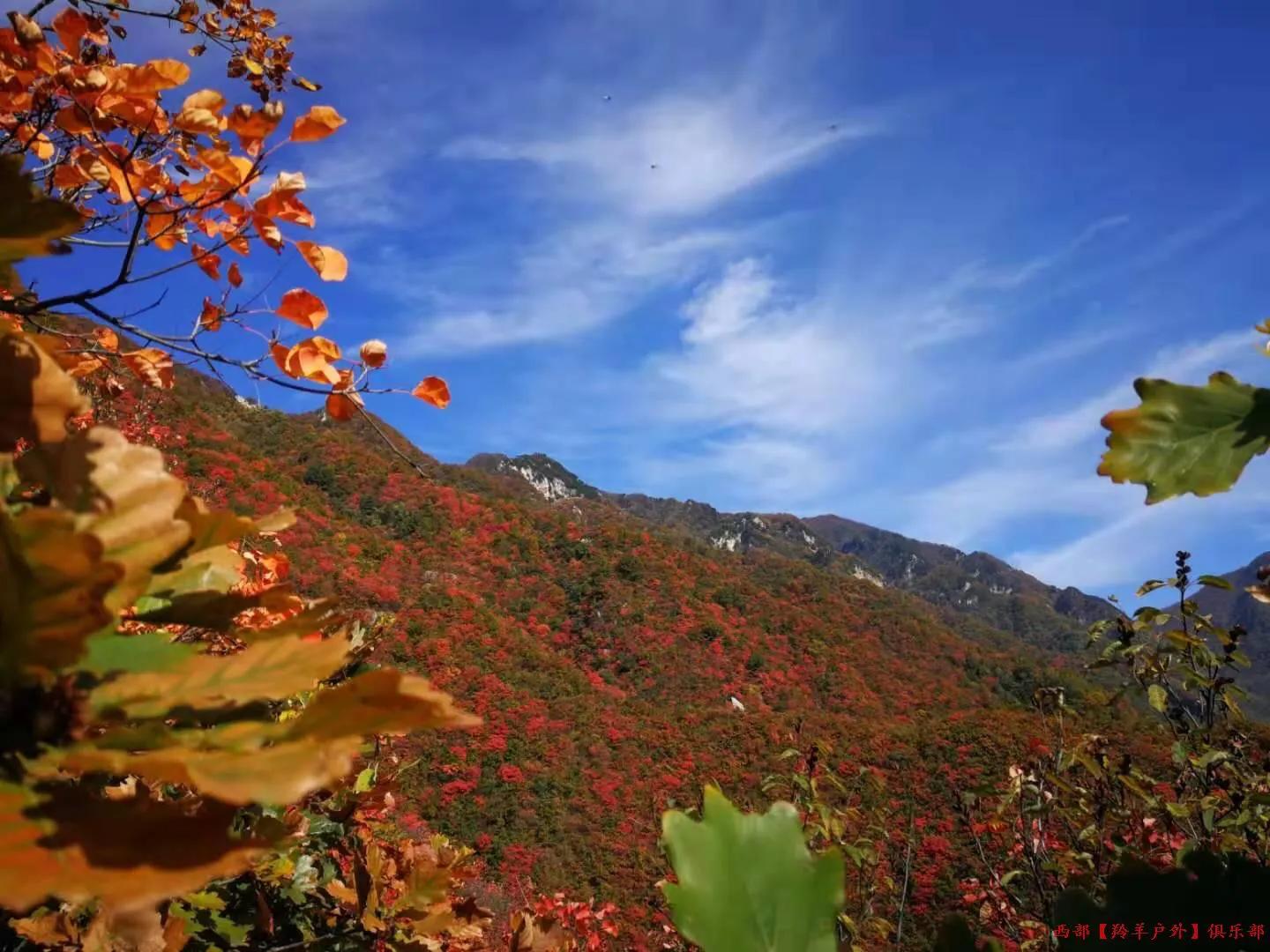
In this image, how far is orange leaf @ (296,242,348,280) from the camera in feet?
3.44

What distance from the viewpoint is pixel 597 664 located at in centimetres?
1722

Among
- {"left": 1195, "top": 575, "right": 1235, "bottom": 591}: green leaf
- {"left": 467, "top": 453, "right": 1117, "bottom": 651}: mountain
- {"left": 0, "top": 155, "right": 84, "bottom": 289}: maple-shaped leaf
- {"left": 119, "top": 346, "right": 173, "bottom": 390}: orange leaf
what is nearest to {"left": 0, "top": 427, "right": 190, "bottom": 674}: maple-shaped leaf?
{"left": 0, "top": 155, "right": 84, "bottom": 289}: maple-shaped leaf

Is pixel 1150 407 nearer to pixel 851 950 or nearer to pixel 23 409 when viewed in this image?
pixel 23 409

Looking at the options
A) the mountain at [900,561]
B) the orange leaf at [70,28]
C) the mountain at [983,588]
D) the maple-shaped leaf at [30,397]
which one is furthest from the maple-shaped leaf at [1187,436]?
the mountain at [983,588]

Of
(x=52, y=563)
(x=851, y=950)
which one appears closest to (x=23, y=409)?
(x=52, y=563)

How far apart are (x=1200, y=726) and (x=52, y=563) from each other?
9.85ft

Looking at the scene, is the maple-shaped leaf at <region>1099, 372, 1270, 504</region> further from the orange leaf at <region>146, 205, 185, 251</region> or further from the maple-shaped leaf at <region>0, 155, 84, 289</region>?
the orange leaf at <region>146, 205, 185, 251</region>

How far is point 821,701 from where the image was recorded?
18422mm

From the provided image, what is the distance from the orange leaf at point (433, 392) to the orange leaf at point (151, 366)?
0.44 meters

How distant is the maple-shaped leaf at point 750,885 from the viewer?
1.27ft

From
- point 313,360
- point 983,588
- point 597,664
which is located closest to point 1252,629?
point 983,588

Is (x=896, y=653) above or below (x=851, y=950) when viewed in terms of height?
above

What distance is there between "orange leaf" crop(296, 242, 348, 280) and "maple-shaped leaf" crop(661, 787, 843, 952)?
926mm

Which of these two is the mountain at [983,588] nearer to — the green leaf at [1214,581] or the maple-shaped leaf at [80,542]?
the green leaf at [1214,581]
